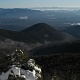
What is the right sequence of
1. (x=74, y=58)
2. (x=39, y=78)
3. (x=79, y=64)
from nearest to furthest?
(x=39, y=78) → (x=79, y=64) → (x=74, y=58)

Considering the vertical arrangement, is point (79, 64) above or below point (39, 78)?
below

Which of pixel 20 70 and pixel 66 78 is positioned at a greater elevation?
pixel 20 70

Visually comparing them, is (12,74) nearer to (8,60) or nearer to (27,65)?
(27,65)

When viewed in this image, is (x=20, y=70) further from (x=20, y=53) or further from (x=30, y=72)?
(x=20, y=53)

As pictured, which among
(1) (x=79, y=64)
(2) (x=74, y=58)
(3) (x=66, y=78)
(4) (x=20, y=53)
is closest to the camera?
(4) (x=20, y=53)

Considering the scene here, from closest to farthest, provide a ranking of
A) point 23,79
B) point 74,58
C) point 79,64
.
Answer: point 23,79 < point 79,64 < point 74,58

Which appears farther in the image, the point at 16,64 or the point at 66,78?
the point at 66,78

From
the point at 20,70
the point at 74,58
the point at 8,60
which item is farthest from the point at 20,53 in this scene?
the point at 74,58

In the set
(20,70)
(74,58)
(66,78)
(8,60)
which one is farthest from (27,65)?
(74,58)

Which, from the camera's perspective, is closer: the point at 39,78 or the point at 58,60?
the point at 39,78
